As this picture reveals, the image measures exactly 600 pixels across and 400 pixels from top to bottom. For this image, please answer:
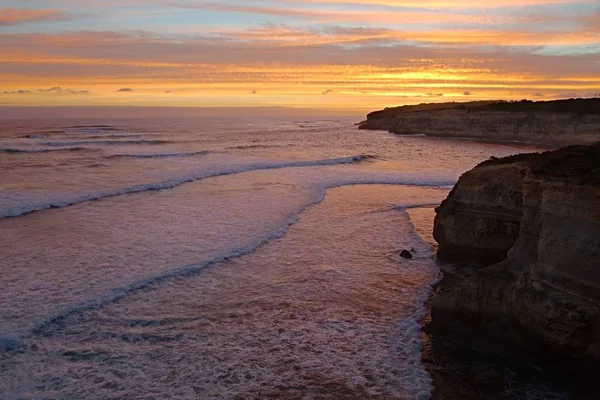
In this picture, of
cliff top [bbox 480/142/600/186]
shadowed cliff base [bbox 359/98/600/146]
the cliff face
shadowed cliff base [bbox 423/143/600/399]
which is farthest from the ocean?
shadowed cliff base [bbox 359/98/600/146]

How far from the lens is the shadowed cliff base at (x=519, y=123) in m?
52.2

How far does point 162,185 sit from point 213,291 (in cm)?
1541

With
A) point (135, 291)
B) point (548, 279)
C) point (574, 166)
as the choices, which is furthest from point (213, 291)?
point (574, 166)

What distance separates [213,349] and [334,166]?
1097 inches

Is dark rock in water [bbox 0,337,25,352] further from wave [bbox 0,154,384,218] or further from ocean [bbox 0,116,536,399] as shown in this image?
wave [bbox 0,154,384,218]

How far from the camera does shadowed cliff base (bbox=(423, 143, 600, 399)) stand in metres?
7.32

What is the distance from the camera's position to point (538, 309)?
788cm

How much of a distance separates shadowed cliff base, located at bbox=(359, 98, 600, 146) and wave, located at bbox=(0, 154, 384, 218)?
2464cm

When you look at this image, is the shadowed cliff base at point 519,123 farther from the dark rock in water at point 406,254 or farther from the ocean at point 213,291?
the dark rock in water at point 406,254

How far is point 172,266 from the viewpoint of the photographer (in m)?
12.8

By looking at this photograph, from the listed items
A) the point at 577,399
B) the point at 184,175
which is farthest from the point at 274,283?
the point at 184,175

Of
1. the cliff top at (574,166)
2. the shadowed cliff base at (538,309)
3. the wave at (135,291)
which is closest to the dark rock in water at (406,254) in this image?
the wave at (135,291)

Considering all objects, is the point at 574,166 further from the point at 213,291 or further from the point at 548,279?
the point at 213,291

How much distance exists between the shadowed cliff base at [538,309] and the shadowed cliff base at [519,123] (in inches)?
1716
